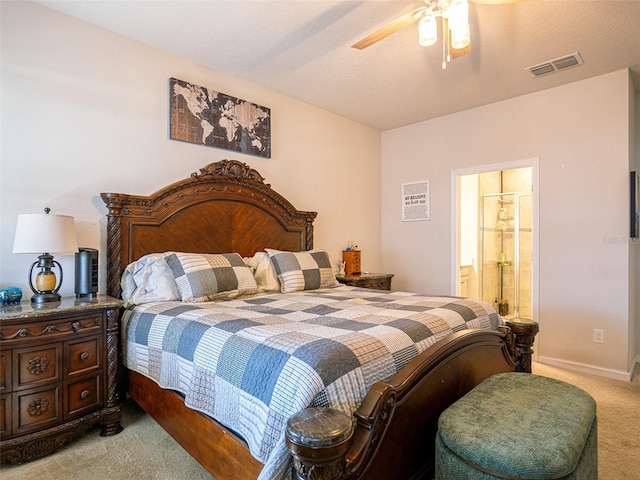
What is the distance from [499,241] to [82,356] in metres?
5.33

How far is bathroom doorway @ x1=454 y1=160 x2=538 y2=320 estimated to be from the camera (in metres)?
5.00

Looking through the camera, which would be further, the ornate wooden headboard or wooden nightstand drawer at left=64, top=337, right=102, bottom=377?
the ornate wooden headboard

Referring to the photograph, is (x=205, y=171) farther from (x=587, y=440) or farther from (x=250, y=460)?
(x=587, y=440)

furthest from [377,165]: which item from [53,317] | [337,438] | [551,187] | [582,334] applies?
[337,438]

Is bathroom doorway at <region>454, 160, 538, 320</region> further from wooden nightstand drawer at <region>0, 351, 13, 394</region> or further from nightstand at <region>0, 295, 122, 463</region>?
wooden nightstand drawer at <region>0, 351, 13, 394</region>

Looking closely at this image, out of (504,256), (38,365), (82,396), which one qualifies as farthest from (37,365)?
(504,256)

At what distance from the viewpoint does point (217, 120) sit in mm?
3184

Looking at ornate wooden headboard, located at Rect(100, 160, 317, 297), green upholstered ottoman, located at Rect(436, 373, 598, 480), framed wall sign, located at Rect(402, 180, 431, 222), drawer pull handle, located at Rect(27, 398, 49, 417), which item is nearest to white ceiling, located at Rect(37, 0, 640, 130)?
ornate wooden headboard, located at Rect(100, 160, 317, 297)

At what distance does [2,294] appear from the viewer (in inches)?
77.7

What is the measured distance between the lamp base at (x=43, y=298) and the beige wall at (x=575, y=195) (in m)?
3.76

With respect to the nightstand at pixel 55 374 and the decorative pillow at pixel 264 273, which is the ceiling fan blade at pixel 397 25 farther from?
the nightstand at pixel 55 374

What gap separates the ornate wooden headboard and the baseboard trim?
8.68 feet

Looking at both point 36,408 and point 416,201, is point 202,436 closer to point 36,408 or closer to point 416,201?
point 36,408

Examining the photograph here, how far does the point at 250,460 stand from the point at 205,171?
2.32 metres
